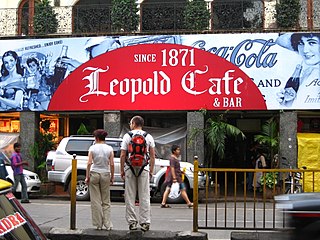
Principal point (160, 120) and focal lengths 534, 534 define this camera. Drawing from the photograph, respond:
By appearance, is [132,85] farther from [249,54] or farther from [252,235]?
[252,235]

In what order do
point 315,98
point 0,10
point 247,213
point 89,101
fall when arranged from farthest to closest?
point 0,10 → point 89,101 → point 315,98 → point 247,213

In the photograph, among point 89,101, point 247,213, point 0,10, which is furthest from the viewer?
point 0,10

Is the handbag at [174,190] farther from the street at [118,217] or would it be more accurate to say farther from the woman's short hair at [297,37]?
the woman's short hair at [297,37]

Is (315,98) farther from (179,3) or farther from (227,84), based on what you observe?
(179,3)

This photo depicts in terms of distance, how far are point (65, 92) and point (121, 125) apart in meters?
2.57

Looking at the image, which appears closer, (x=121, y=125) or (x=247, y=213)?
(x=247, y=213)

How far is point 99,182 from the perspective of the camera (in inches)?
375

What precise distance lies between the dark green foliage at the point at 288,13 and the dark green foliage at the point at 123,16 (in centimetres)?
554

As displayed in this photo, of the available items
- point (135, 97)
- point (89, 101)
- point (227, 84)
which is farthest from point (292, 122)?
point (89, 101)

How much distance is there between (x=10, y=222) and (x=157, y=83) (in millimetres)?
16852

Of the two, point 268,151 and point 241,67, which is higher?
point 241,67

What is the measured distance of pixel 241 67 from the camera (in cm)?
1981

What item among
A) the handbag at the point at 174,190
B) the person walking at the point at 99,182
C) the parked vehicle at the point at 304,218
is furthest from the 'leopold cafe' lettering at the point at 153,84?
the parked vehicle at the point at 304,218

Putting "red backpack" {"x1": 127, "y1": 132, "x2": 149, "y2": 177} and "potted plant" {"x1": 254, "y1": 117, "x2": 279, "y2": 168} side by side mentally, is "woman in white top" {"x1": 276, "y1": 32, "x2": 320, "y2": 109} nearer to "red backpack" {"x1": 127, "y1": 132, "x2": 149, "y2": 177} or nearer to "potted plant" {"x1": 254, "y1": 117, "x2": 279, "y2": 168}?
"potted plant" {"x1": 254, "y1": 117, "x2": 279, "y2": 168}
